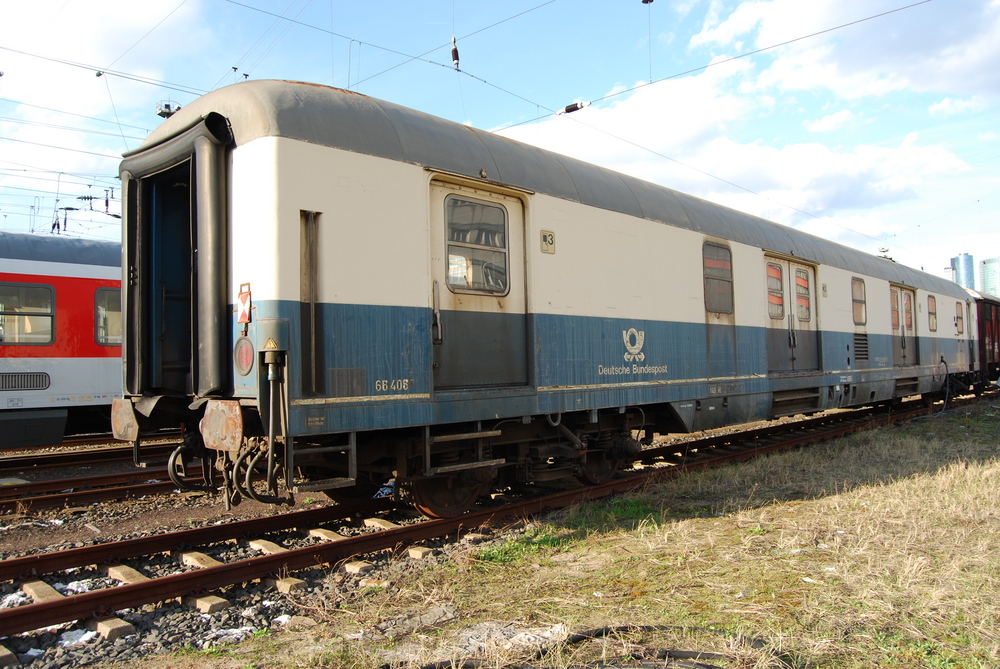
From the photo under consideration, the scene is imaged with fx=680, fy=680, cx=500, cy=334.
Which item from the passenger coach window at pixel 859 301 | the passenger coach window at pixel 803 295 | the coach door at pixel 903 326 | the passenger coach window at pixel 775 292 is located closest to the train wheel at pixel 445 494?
the passenger coach window at pixel 775 292

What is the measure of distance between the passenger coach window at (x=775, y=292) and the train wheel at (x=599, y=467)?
13.2 feet

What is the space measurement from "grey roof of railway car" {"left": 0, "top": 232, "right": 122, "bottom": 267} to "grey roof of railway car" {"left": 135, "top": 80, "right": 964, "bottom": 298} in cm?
656

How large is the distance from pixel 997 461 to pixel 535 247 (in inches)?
283

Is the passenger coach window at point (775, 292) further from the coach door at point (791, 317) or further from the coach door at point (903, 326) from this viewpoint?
the coach door at point (903, 326)

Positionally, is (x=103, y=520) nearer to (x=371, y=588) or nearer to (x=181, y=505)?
(x=181, y=505)

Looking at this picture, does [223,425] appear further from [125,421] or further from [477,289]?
[477,289]

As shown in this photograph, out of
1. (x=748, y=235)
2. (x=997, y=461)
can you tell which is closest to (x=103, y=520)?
(x=748, y=235)

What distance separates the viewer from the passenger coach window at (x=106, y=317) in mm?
11352

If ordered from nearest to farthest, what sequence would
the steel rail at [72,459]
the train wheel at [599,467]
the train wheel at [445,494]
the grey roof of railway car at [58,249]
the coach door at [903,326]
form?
the train wheel at [445,494] → the train wheel at [599,467] → the steel rail at [72,459] → the grey roof of railway car at [58,249] → the coach door at [903,326]

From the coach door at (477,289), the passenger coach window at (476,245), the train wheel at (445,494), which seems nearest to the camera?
the coach door at (477,289)

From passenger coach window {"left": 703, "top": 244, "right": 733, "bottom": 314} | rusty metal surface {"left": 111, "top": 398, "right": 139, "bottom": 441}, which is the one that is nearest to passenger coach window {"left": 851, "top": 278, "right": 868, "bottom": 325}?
passenger coach window {"left": 703, "top": 244, "right": 733, "bottom": 314}

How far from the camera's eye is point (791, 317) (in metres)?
11.0

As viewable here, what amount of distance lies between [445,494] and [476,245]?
228 centimetres

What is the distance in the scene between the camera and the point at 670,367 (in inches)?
321
